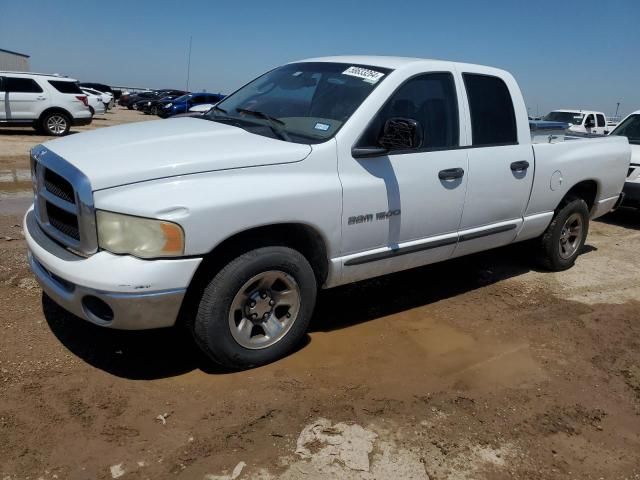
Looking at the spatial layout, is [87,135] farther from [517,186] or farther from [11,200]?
[11,200]

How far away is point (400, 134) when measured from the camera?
139 inches

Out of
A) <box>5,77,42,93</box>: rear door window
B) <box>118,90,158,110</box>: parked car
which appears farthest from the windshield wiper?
<box>118,90,158,110</box>: parked car

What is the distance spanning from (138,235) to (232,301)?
2.17 feet

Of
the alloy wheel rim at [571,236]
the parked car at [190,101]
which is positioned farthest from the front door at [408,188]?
the parked car at [190,101]

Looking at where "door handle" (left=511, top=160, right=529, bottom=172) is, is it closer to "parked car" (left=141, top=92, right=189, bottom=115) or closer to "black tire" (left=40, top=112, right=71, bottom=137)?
"black tire" (left=40, top=112, right=71, bottom=137)

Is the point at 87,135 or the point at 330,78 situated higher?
the point at 330,78

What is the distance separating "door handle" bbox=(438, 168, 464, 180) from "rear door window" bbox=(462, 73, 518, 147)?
0.36 metres

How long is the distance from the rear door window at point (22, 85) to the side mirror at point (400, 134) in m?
15.2

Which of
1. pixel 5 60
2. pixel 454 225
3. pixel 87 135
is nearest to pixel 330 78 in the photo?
pixel 454 225

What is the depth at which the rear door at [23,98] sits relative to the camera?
15.5m

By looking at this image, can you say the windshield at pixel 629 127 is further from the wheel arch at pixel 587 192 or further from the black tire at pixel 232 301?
the black tire at pixel 232 301

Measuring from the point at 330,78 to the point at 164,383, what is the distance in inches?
95.3

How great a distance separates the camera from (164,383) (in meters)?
3.32

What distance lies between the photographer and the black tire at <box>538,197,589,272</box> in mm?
5551
